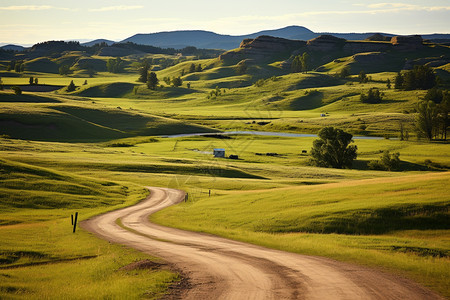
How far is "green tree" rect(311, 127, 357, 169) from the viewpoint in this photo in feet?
349

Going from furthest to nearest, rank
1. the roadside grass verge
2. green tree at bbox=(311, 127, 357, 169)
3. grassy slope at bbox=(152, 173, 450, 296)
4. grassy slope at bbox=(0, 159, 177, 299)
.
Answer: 1. green tree at bbox=(311, 127, 357, 169)
2. grassy slope at bbox=(152, 173, 450, 296)
3. grassy slope at bbox=(0, 159, 177, 299)
4. the roadside grass verge

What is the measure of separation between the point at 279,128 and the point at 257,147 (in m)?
49.7

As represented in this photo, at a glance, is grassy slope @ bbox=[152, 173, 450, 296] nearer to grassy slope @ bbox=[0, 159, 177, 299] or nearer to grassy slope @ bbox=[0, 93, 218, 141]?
grassy slope @ bbox=[0, 159, 177, 299]

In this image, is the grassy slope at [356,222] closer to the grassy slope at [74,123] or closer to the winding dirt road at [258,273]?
the winding dirt road at [258,273]

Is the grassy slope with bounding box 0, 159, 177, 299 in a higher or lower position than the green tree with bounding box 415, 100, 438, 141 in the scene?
lower

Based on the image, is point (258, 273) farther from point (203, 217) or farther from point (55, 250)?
point (203, 217)

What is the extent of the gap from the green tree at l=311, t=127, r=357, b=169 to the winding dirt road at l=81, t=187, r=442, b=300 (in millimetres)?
77141

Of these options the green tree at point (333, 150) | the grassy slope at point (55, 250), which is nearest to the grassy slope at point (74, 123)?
the green tree at point (333, 150)

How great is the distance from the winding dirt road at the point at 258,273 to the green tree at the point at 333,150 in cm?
7714

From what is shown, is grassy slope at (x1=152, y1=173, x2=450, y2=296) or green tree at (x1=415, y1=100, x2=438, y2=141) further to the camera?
green tree at (x1=415, y1=100, x2=438, y2=141)

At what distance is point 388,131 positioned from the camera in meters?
168

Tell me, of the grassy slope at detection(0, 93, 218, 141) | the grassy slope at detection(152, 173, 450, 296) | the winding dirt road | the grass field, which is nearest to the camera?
the winding dirt road

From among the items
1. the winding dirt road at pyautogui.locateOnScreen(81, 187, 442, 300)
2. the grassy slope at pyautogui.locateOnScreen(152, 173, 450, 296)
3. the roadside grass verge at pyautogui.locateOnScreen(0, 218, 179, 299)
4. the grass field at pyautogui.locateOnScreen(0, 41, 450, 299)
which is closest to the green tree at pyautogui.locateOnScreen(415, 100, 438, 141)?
the grass field at pyautogui.locateOnScreen(0, 41, 450, 299)

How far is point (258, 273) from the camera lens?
2334 cm
